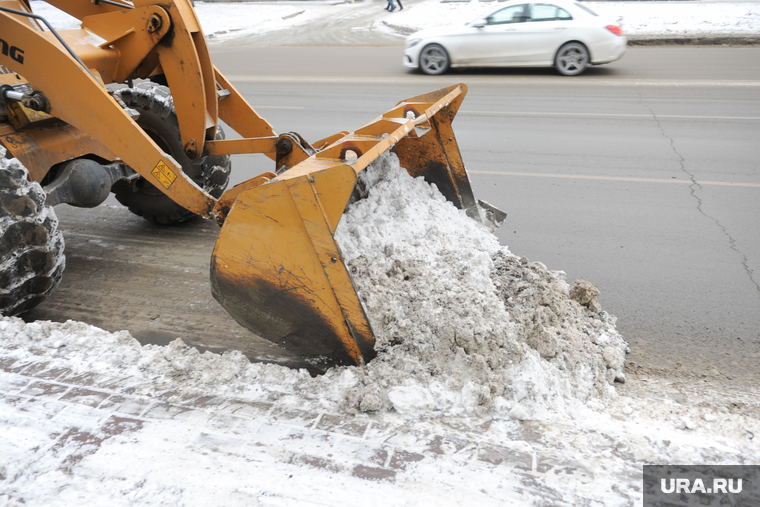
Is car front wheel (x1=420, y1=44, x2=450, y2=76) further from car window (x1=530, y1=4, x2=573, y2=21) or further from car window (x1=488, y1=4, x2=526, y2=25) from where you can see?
car window (x1=530, y1=4, x2=573, y2=21)

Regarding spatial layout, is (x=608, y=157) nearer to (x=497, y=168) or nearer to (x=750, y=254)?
(x=497, y=168)

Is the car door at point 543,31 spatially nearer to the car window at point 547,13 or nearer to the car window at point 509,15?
the car window at point 547,13

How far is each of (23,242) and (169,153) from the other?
172 centimetres

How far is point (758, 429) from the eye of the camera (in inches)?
111

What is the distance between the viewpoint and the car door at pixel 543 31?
12117 millimetres

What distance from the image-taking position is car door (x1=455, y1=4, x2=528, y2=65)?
493 inches

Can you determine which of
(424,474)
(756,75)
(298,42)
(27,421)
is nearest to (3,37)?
(27,421)

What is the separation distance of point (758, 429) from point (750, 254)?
97.5 inches

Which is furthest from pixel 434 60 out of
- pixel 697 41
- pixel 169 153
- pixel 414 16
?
pixel 414 16

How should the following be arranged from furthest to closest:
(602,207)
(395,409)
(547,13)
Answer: (547,13), (602,207), (395,409)

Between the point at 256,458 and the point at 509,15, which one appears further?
the point at 509,15

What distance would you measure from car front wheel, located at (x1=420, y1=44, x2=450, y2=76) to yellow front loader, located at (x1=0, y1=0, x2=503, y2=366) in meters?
9.46

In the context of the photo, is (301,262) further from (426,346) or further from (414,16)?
(414,16)

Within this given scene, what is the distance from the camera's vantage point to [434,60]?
13352mm
